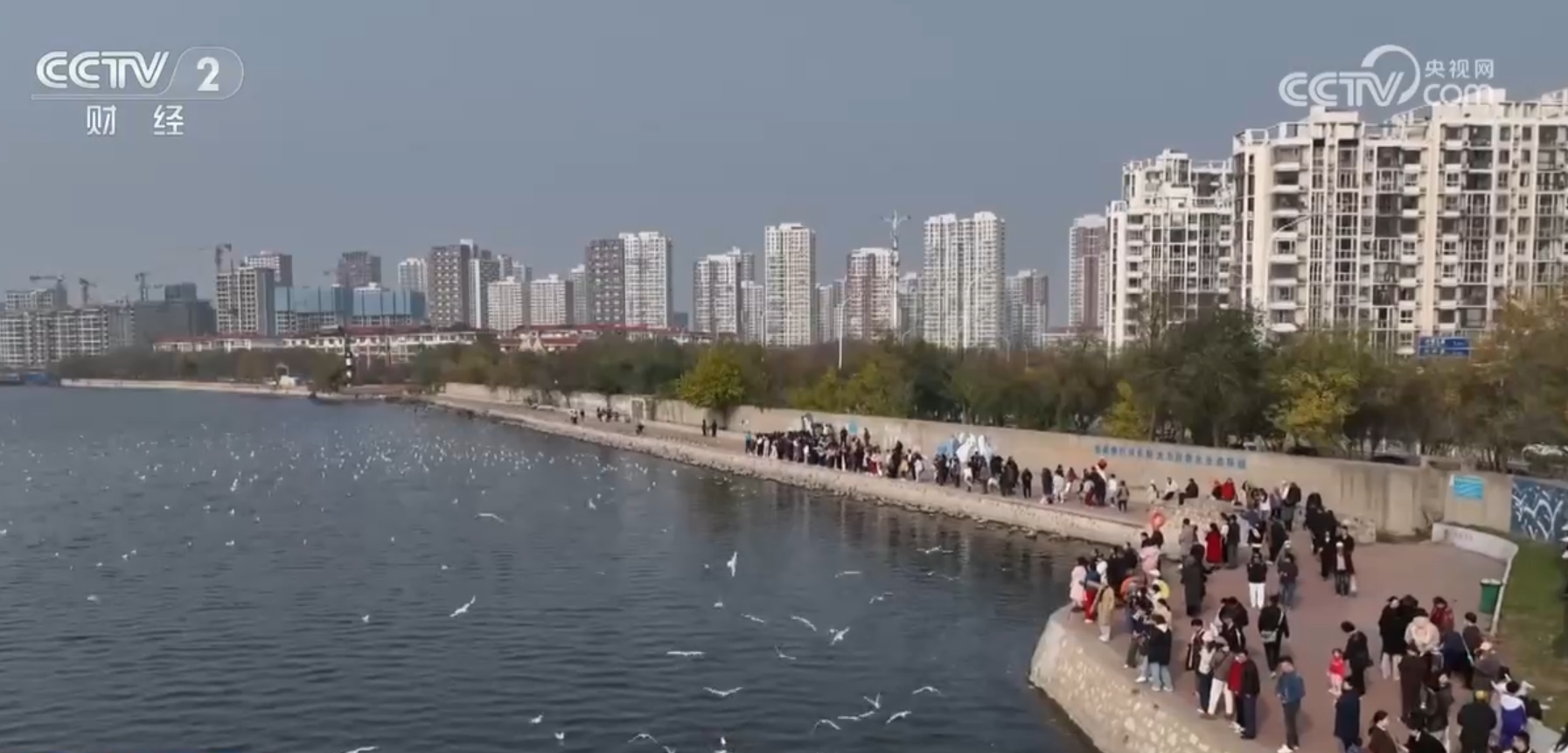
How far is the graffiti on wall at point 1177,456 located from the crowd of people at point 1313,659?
8.79 metres

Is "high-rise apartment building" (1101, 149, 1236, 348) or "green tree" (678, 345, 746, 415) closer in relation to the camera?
"green tree" (678, 345, 746, 415)

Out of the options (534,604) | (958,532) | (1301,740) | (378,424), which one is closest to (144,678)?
(534,604)

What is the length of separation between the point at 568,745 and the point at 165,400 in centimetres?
12929

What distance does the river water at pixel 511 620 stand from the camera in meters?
16.6

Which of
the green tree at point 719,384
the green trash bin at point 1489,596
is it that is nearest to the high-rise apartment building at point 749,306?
the green tree at point 719,384

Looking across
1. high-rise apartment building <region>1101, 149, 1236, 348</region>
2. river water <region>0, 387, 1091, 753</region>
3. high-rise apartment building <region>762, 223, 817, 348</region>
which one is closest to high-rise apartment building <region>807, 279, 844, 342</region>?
high-rise apartment building <region>762, 223, 817, 348</region>

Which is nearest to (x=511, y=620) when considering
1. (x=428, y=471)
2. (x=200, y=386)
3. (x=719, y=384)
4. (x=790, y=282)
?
(x=428, y=471)

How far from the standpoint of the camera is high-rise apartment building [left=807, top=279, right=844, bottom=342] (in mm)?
149000

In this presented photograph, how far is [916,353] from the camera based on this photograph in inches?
1977

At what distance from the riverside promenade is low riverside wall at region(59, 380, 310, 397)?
126m

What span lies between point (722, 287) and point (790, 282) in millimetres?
37261

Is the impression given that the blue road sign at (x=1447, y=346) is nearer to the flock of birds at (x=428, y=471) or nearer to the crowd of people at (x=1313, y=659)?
the crowd of people at (x=1313, y=659)

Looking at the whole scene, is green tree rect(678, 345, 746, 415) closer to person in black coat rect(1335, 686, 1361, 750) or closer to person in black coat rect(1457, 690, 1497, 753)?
person in black coat rect(1335, 686, 1361, 750)

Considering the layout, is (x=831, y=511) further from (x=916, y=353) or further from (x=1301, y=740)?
(x=1301, y=740)
